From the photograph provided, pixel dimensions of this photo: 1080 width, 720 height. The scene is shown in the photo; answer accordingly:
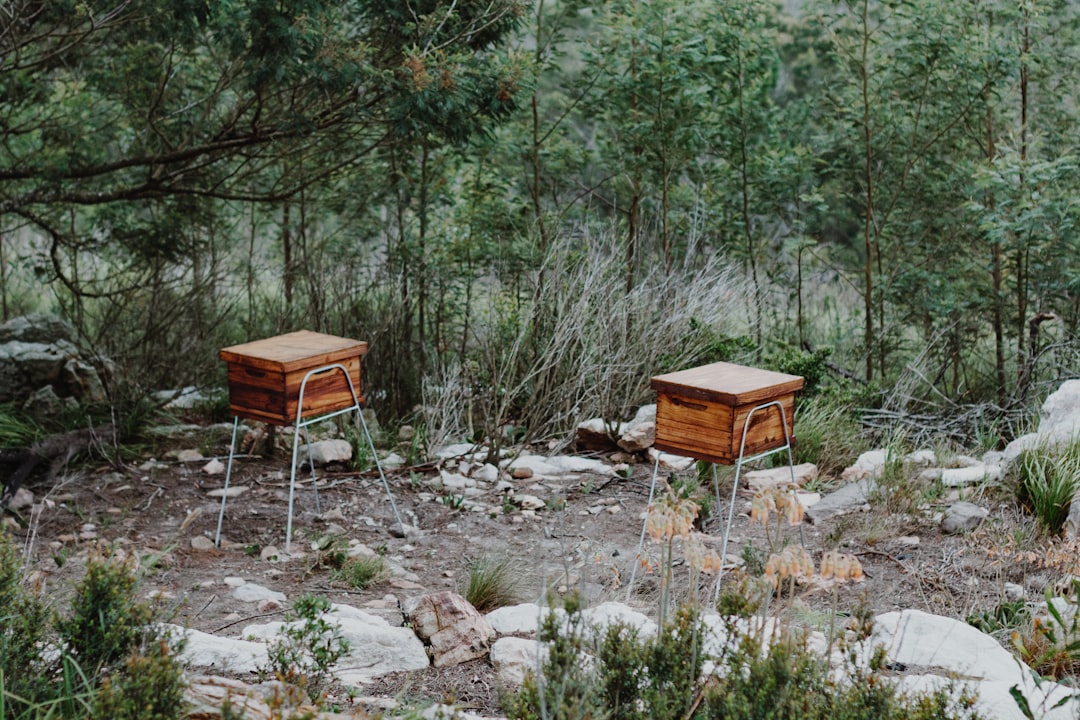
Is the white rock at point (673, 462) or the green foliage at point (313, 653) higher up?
the green foliage at point (313, 653)

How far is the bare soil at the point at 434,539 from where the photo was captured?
463 cm

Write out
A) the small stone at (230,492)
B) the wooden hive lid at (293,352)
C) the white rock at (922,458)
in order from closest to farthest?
the wooden hive lid at (293,352)
the small stone at (230,492)
the white rock at (922,458)

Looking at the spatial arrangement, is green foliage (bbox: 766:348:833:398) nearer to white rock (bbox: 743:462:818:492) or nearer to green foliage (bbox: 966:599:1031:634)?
white rock (bbox: 743:462:818:492)

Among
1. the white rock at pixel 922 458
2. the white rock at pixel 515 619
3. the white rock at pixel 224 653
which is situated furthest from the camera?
the white rock at pixel 922 458

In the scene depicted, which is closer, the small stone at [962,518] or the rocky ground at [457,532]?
the rocky ground at [457,532]

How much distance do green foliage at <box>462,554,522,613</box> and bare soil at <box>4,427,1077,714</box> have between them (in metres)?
0.09

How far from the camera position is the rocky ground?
181 inches

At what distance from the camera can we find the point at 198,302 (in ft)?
26.5

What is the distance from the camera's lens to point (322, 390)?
5445mm

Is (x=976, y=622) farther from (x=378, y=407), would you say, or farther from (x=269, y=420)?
(x=378, y=407)

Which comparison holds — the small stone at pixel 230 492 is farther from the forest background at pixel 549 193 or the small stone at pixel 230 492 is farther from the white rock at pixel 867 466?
the white rock at pixel 867 466

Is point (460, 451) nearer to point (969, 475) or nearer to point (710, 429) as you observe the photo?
point (710, 429)

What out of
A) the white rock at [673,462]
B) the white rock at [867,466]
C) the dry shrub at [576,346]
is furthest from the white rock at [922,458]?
the dry shrub at [576,346]

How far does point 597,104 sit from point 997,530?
4.90 metres
